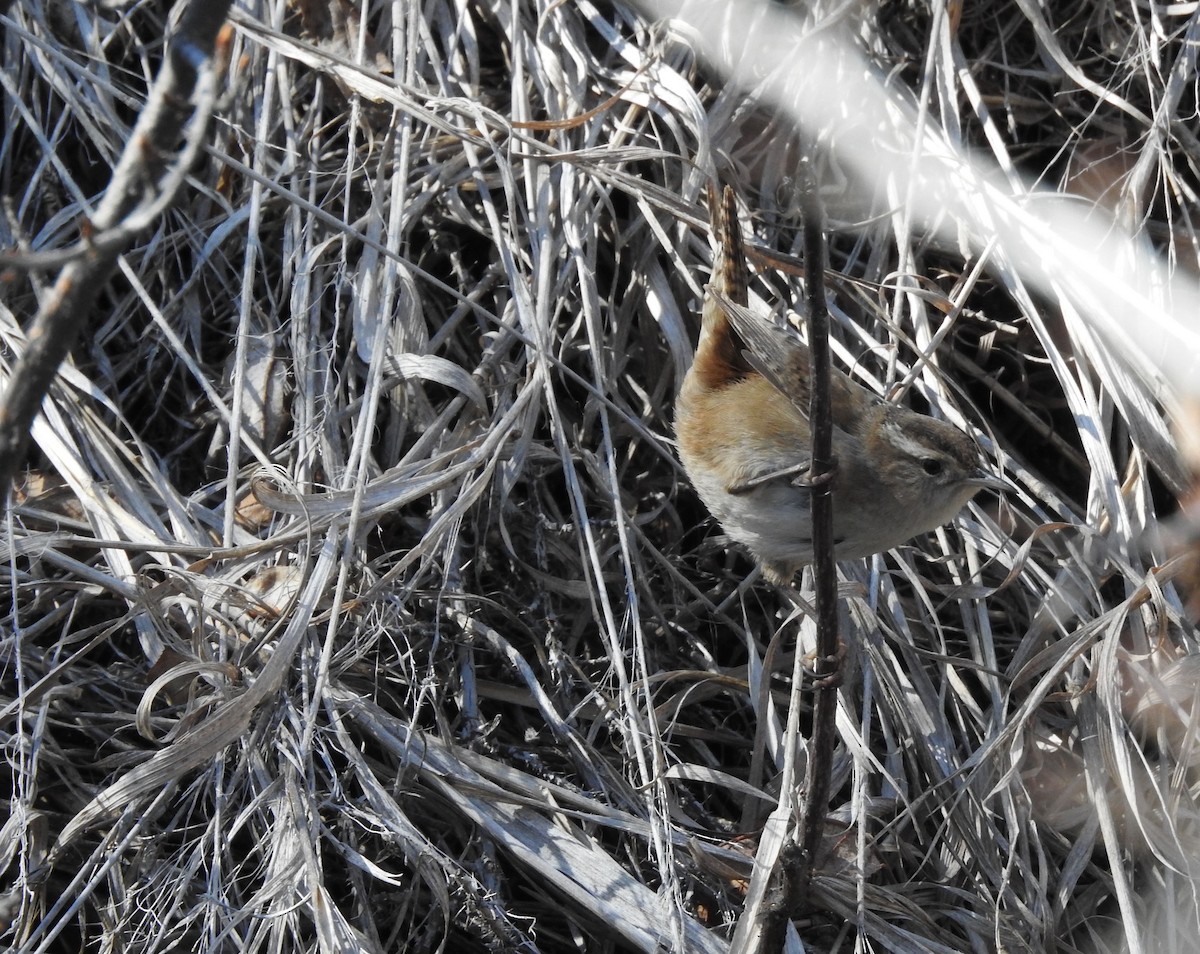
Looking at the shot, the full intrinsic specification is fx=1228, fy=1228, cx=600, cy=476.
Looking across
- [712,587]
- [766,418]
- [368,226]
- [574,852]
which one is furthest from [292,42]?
[574,852]

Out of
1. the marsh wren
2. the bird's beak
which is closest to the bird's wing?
the marsh wren

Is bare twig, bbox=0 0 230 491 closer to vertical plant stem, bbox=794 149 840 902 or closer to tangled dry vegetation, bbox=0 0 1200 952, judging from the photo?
vertical plant stem, bbox=794 149 840 902

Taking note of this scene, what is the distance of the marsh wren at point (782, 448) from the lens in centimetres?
270

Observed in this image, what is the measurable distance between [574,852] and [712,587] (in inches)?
38.3

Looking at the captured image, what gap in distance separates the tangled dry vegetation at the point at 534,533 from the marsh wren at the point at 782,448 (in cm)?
25

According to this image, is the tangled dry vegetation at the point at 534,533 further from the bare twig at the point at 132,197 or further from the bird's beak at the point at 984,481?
the bare twig at the point at 132,197

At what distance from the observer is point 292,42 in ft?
10.6

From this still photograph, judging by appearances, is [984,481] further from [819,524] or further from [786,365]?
[819,524]

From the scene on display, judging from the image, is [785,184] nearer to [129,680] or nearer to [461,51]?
[461,51]

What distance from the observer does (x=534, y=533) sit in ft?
10.2

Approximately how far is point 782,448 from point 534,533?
2.23ft

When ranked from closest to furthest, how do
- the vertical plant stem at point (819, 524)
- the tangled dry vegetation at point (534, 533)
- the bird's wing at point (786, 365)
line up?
the vertical plant stem at point (819, 524) → the tangled dry vegetation at point (534, 533) → the bird's wing at point (786, 365)

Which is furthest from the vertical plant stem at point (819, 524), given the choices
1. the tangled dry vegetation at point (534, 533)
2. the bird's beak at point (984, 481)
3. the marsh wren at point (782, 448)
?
the bird's beak at point (984, 481)

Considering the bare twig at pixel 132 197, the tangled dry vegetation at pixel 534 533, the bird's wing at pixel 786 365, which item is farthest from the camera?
the bird's wing at pixel 786 365
